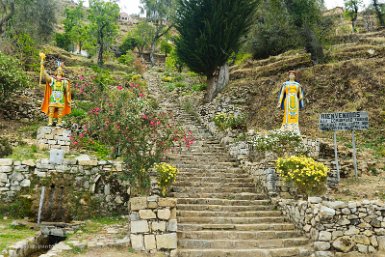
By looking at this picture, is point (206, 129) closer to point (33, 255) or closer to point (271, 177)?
point (271, 177)

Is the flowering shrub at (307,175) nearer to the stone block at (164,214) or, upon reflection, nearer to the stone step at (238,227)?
the stone step at (238,227)

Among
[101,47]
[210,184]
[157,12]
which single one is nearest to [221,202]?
[210,184]

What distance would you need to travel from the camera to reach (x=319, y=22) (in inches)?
877

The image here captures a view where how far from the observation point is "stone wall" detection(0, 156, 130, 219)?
33.8 ft

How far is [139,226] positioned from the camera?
7770 millimetres

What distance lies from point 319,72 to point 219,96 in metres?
6.14

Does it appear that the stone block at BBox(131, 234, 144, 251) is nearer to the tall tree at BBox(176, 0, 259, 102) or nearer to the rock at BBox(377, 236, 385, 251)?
the rock at BBox(377, 236, 385, 251)

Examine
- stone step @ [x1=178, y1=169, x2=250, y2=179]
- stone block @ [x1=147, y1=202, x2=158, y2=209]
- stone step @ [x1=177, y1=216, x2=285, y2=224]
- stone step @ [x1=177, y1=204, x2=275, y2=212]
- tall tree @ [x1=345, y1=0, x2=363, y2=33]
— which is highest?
tall tree @ [x1=345, y1=0, x2=363, y2=33]

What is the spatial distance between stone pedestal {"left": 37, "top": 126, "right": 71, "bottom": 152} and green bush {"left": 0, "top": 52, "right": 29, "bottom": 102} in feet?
17.5

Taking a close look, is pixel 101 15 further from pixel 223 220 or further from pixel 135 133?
pixel 223 220

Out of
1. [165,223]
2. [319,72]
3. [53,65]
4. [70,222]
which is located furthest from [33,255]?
[53,65]

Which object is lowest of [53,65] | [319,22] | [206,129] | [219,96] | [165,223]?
[165,223]

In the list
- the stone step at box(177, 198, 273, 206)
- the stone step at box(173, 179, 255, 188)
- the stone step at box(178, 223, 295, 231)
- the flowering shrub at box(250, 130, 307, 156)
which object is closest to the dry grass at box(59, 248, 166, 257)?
the stone step at box(178, 223, 295, 231)

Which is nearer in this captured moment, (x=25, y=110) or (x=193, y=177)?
(x=193, y=177)
